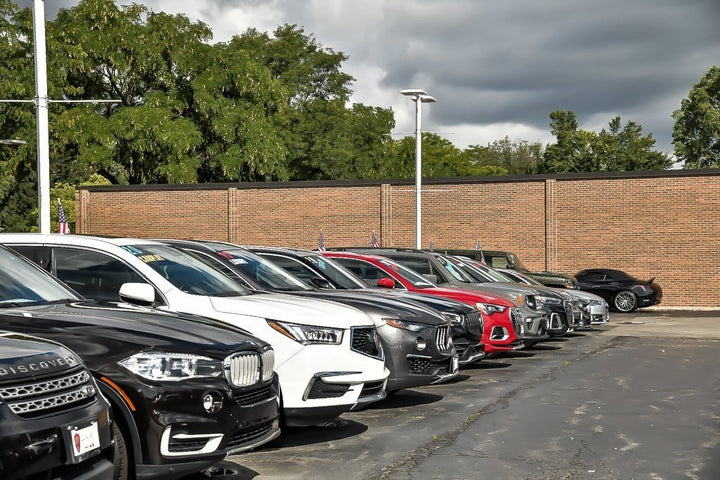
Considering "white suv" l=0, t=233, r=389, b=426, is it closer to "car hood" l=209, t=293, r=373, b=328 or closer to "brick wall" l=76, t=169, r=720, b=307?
"car hood" l=209, t=293, r=373, b=328

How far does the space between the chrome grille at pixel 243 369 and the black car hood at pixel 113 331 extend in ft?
0.19

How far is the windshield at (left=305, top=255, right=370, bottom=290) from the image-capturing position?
38.0 ft

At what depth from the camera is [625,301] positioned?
31875 mm

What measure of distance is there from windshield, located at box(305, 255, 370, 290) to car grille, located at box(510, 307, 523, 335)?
3.12 m

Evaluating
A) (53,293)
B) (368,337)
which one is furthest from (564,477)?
(53,293)

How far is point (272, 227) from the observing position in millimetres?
38344

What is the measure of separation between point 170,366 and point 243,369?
554mm

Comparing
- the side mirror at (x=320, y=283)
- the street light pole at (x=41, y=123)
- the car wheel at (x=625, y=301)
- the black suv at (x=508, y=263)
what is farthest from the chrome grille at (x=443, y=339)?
the car wheel at (x=625, y=301)

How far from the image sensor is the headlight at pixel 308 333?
758cm

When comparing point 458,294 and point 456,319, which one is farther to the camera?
point 458,294

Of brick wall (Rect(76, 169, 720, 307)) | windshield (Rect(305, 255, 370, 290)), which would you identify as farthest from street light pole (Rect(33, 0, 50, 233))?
brick wall (Rect(76, 169, 720, 307))

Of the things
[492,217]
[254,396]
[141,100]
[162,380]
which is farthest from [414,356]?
[141,100]

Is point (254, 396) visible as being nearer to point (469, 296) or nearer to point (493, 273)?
point (469, 296)

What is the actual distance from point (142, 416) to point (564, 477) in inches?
126
